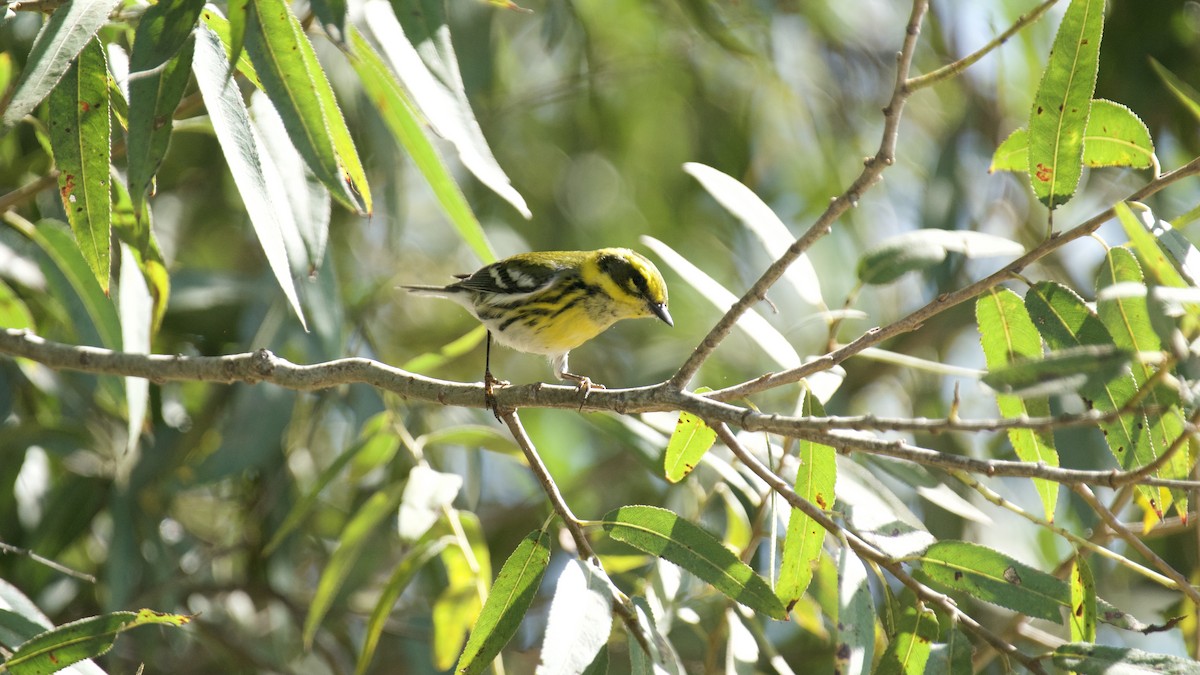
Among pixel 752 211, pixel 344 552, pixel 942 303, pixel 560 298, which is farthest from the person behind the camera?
pixel 560 298

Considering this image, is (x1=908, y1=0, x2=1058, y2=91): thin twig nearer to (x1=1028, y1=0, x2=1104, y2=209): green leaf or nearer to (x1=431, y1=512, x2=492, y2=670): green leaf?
(x1=1028, y1=0, x2=1104, y2=209): green leaf

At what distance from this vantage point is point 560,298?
302 cm

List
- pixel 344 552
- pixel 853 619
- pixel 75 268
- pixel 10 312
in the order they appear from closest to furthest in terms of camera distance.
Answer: pixel 853 619
pixel 75 268
pixel 10 312
pixel 344 552

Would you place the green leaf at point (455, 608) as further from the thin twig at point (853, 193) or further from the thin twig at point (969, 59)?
the thin twig at point (969, 59)

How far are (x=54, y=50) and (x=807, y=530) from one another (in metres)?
1.28

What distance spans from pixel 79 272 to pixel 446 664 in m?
1.14

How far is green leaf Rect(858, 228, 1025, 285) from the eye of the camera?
2184mm

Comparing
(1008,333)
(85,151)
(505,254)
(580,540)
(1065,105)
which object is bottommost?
(505,254)

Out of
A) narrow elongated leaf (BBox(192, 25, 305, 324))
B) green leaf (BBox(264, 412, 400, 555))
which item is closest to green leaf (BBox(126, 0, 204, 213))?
narrow elongated leaf (BBox(192, 25, 305, 324))

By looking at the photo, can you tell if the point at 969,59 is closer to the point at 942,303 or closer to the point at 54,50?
the point at 942,303

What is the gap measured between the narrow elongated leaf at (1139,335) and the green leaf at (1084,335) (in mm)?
21

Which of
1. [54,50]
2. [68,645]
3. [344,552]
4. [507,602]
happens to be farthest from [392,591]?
[54,50]

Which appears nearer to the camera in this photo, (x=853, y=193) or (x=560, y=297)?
(x=853, y=193)

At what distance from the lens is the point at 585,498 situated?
3.91m
